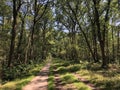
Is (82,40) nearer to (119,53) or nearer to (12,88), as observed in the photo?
(119,53)

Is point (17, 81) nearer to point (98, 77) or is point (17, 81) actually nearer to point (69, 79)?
point (69, 79)

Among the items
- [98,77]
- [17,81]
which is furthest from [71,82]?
[17,81]

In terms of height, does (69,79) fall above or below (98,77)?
below

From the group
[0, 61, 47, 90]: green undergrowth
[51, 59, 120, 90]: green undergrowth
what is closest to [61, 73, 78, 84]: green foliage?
[51, 59, 120, 90]: green undergrowth

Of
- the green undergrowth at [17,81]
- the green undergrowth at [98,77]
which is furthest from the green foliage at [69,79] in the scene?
the green undergrowth at [17,81]

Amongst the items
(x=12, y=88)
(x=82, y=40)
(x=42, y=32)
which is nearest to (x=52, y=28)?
(x=42, y=32)

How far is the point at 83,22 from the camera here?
4900 centimetres

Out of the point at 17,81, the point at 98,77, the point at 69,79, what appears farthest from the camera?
the point at 17,81

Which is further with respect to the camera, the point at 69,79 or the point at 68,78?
the point at 68,78

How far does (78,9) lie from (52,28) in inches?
727

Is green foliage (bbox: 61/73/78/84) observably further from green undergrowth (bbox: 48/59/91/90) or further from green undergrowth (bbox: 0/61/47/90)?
green undergrowth (bbox: 0/61/47/90)

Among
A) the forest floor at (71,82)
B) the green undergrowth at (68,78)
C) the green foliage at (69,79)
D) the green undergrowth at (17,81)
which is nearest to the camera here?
the forest floor at (71,82)

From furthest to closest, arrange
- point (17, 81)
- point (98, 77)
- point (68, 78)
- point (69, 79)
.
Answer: point (68, 78) → point (17, 81) → point (69, 79) → point (98, 77)

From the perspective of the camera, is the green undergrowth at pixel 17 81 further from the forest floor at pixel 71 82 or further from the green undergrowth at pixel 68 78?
the green undergrowth at pixel 68 78
